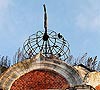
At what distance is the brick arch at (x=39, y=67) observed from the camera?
Result: 15688mm

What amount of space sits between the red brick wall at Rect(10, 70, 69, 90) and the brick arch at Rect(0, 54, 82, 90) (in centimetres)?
14

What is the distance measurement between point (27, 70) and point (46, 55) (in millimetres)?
1151

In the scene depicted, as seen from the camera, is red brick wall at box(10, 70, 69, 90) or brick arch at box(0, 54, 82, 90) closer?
brick arch at box(0, 54, 82, 90)

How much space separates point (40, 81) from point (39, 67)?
21.2 inches

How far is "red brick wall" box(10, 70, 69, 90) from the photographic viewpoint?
1582 cm

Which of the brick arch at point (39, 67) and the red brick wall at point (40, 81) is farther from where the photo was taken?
the red brick wall at point (40, 81)

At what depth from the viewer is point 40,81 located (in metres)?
16.0

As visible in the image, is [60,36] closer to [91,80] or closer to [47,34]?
[47,34]

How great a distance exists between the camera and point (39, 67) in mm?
16031

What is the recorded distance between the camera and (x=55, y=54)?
16953 mm

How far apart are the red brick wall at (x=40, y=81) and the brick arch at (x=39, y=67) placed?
0.47ft

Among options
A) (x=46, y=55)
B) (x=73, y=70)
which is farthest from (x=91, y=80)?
(x=46, y=55)

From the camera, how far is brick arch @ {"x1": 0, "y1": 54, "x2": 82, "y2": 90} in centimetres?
1569

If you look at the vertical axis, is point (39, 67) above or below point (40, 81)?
above
